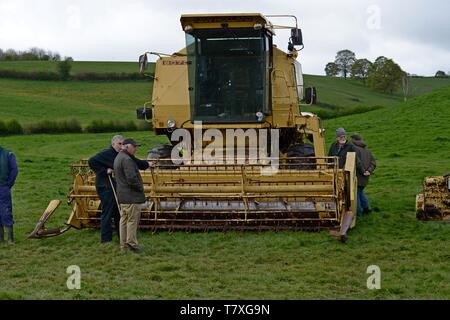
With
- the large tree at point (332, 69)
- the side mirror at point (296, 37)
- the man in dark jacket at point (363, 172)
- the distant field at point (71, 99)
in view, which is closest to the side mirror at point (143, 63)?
the side mirror at point (296, 37)

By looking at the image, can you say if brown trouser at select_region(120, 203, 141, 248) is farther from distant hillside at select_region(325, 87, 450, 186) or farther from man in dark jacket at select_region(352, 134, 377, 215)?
distant hillside at select_region(325, 87, 450, 186)

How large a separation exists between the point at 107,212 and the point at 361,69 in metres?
66.0

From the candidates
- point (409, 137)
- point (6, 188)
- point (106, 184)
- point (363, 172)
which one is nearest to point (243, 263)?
point (106, 184)

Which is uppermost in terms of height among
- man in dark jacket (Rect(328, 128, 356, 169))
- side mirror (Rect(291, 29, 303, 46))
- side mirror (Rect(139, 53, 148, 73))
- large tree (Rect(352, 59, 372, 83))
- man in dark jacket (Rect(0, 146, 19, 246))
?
Result: large tree (Rect(352, 59, 372, 83))

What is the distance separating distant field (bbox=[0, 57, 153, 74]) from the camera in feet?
224

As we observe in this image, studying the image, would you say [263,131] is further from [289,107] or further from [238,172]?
[238,172]

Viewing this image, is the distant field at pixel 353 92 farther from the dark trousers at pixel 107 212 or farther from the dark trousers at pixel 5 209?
the dark trousers at pixel 107 212

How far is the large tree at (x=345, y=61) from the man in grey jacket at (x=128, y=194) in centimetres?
7058

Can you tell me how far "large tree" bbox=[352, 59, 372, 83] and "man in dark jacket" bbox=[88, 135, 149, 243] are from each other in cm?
6385

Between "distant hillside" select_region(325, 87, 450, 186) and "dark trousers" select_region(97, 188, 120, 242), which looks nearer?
"dark trousers" select_region(97, 188, 120, 242)

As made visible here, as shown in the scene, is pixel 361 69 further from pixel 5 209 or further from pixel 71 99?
pixel 5 209

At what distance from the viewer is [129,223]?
35.4 ft

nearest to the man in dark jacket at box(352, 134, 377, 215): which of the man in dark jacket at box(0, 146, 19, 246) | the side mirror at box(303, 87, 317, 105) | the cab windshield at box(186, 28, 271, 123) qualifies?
the side mirror at box(303, 87, 317, 105)
